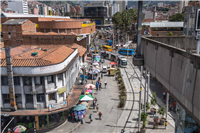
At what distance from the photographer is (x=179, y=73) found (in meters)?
9.40

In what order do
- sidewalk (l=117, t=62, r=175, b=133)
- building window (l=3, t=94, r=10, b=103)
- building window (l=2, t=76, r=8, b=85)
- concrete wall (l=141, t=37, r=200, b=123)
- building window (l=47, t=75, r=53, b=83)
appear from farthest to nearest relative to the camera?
building window (l=47, t=75, r=53, b=83)
building window (l=3, t=94, r=10, b=103)
sidewalk (l=117, t=62, r=175, b=133)
building window (l=2, t=76, r=8, b=85)
concrete wall (l=141, t=37, r=200, b=123)

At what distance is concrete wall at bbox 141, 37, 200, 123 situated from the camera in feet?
25.7

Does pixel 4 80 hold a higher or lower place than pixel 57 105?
higher

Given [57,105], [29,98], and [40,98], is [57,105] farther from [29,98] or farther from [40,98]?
[29,98]

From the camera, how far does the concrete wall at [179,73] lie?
784 centimetres

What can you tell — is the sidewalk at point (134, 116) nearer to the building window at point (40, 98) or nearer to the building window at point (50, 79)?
the building window at point (40, 98)

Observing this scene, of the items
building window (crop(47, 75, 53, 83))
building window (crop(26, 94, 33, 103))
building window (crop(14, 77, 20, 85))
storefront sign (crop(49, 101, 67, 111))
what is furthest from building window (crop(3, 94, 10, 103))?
storefront sign (crop(49, 101, 67, 111))

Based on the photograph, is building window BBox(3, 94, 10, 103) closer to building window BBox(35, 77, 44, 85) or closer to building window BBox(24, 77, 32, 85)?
building window BBox(24, 77, 32, 85)

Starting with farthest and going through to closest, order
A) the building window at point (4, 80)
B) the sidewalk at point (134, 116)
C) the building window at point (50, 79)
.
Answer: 1. the building window at point (50, 79)
2. the sidewalk at point (134, 116)
3. the building window at point (4, 80)

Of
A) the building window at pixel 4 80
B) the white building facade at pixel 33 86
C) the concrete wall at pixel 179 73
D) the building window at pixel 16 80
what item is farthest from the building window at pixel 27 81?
the concrete wall at pixel 179 73

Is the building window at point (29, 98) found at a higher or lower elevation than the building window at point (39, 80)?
lower

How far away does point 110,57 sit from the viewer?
6194cm

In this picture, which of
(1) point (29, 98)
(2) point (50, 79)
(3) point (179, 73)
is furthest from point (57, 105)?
(3) point (179, 73)

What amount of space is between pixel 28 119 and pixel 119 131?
36.4ft
